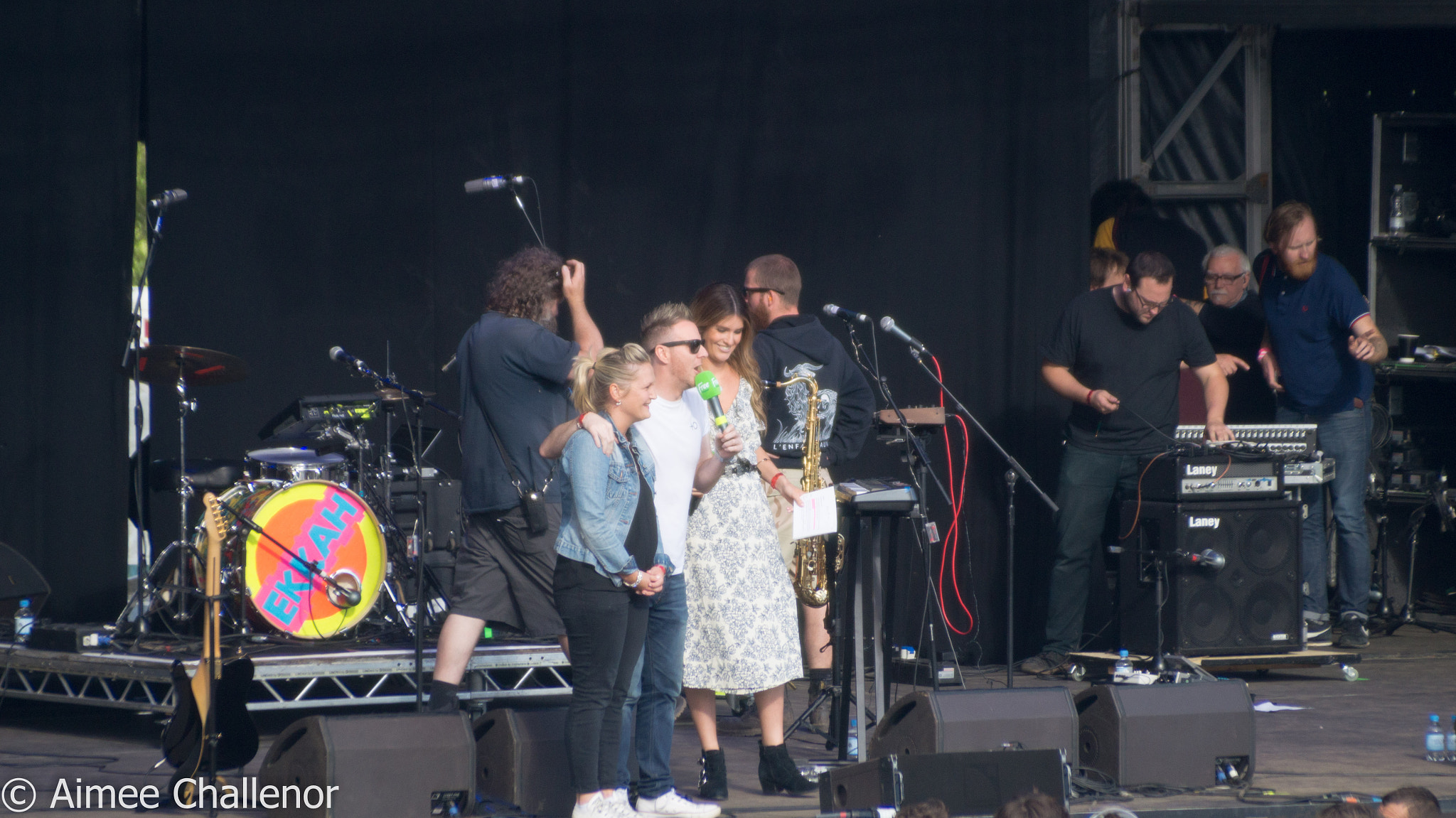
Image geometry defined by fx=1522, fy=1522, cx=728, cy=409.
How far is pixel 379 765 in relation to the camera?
423cm

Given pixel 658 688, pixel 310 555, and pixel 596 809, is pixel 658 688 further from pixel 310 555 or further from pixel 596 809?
pixel 310 555

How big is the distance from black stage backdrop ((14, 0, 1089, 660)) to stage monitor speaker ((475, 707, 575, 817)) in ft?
8.22

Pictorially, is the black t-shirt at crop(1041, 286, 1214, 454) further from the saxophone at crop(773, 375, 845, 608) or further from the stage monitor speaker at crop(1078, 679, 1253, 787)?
the stage monitor speaker at crop(1078, 679, 1253, 787)

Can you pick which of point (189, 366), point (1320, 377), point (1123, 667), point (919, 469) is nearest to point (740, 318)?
point (919, 469)

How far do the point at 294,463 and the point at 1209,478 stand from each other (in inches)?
153

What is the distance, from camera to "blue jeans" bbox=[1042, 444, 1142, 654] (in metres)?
6.98

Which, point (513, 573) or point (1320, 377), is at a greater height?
point (1320, 377)

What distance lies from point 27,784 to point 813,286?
3960mm

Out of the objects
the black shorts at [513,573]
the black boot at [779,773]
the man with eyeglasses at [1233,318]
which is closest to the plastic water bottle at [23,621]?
the black shorts at [513,573]

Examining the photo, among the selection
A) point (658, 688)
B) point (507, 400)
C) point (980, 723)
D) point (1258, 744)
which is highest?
point (507, 400)

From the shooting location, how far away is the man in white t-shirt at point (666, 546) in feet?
14.8

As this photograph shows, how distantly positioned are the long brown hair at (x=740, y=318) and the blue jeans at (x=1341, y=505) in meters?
3.35

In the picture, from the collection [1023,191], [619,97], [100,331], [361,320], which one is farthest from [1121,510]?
[100,331]

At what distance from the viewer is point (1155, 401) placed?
697 cm
